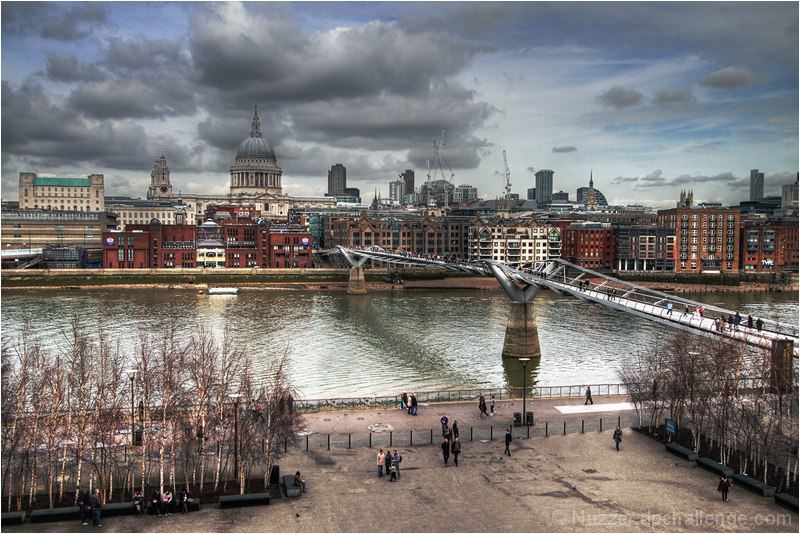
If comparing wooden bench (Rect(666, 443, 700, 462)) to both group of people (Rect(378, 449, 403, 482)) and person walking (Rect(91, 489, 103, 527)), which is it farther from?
person walking (Rect(91, 489, 103, 527))

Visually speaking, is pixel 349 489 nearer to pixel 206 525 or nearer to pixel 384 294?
pixel 206 525

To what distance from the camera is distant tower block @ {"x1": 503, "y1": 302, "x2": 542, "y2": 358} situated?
41.2 meters

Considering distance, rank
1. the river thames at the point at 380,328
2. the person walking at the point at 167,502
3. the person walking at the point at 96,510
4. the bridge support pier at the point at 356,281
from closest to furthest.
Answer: the person walking at the point at 96,510 → the person walking at the point at 167,502 → the river thames at the point at 380,328 → the bridge support pier at the point at 356,281

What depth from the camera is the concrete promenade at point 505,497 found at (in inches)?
650

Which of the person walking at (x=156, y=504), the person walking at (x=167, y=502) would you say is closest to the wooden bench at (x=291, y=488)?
the person walking at (x=167, y=502)

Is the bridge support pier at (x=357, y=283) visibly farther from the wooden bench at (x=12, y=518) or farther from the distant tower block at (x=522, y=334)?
the wooden bench at (x=12, y=518)

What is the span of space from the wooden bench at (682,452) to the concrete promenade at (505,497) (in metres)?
0.22

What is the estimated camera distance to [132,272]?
9819cm

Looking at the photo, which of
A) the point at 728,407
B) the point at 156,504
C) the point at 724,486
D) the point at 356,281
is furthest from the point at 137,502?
the point at 356,281

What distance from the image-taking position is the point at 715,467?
20.0 metres

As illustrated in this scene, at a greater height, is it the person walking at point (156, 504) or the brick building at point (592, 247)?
the brick building at point (592, 247)

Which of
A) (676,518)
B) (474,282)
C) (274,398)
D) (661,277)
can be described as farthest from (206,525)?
(661,277)

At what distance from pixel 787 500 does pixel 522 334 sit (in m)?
24.1

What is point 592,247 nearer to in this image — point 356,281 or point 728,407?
point 356,281
